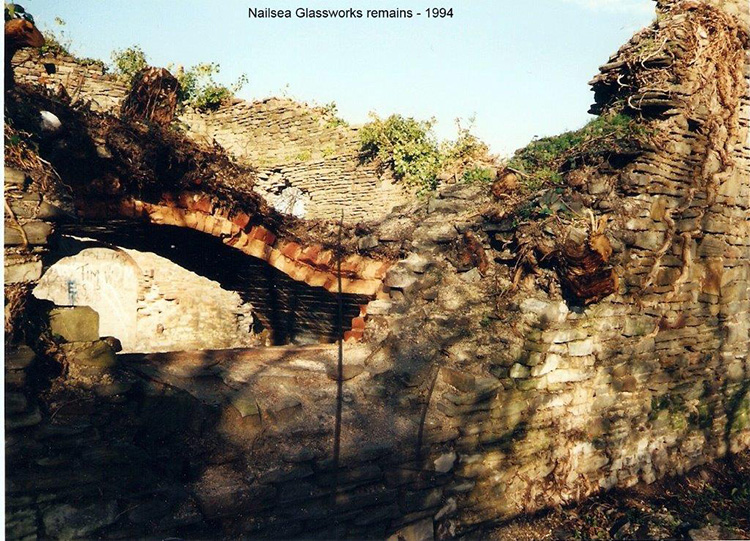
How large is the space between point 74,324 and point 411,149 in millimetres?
7969

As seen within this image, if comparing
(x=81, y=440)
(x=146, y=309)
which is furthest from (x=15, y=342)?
(x=146, y=309)

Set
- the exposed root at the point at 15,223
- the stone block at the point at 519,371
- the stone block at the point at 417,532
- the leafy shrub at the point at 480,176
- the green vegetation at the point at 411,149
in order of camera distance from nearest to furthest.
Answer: the exposed root at the point at 15,223 → the stone block at the point at 417,532 → the stone block at the point at 519,371 → the leafy shrub at the point at 480,176 → the green vegetation at the point at 411,149

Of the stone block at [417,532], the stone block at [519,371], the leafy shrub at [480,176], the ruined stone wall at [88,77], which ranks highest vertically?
the ruined stone wall at [88,77]

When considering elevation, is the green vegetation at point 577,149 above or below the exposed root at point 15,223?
above

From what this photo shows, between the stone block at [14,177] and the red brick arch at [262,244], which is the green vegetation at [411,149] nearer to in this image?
the red brick arch at [262,244]

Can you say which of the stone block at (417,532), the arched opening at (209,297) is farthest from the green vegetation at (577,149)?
the stone block at (417,532)

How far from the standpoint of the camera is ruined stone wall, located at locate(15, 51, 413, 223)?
1101cm

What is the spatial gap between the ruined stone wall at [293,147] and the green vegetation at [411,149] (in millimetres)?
271

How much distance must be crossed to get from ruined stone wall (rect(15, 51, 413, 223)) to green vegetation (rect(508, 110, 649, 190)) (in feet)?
16.3

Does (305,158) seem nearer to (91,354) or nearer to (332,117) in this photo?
(332,117)

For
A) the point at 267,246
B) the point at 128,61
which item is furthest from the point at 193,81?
the point at 267,246

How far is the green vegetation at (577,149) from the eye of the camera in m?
4.73

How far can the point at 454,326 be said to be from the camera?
180 inches

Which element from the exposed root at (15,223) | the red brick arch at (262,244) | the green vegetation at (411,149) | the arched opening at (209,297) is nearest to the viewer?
the exposed root at (15,223)
